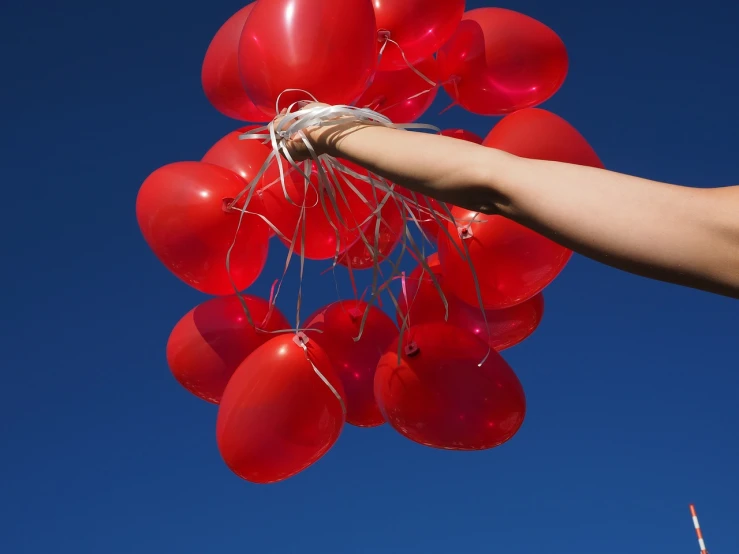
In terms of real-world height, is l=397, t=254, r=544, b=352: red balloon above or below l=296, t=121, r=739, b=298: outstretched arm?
above

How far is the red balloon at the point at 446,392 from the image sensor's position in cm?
209

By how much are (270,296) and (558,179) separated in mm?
1577

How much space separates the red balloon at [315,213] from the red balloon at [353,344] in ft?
0.92

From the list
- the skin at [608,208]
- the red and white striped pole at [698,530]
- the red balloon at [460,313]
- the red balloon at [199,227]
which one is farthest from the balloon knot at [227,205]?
the red and white striped pole at [698,530]

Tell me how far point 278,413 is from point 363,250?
1.81ft

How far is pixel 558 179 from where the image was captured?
2.69 ft

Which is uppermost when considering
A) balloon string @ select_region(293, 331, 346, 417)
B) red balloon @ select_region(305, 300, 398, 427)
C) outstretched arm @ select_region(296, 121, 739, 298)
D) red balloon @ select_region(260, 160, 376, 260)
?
red balloon @ select_region(260, 160, 376, 260)

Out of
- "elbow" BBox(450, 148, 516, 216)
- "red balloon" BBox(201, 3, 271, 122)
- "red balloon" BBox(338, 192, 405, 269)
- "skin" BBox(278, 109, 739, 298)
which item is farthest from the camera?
"red balloon" BBox(201, 3, 271, 122)

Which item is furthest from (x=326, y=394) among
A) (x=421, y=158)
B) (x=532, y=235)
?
(x=421, y=158)

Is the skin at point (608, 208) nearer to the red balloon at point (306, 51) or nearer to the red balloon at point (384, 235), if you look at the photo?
the red balloon at point (306, 51)

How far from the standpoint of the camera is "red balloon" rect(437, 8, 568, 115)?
7.59 ft

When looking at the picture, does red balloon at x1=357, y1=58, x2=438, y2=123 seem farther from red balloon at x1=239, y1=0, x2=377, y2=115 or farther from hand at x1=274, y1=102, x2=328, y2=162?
hand at x1=274, y1=102, x2=328, y2=162

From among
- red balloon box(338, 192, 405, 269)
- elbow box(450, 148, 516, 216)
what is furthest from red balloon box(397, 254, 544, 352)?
elbow box(450, 148, 516, 216)

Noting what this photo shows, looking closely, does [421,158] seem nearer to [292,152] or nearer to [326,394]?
[292,152]
